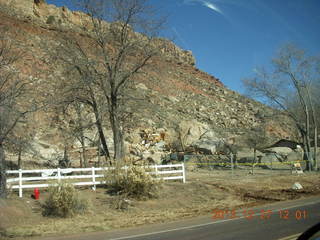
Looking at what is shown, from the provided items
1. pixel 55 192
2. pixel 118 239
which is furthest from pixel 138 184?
pixel 118 239

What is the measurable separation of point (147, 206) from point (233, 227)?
6.36 metres

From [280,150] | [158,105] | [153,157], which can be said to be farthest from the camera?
[158,105]

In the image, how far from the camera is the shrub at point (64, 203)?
41.9 feet

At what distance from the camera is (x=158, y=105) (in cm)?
5206

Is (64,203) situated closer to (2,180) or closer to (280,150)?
(2,180)

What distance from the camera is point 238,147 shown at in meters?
38.8

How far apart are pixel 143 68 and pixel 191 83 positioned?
66532 millimetres

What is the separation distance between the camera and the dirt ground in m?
11.1

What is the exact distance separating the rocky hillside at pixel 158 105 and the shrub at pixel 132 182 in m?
6.03

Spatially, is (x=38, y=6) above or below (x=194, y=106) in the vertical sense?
above

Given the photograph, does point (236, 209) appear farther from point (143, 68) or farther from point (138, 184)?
point (143, 68)

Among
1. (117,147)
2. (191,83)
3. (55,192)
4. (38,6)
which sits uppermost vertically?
(38,6)
